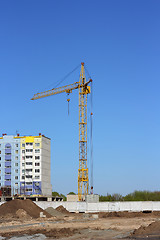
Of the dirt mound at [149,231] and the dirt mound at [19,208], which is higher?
the dirt mound at [149,231]

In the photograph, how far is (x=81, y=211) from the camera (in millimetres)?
76625

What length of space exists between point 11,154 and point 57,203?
2363 inches

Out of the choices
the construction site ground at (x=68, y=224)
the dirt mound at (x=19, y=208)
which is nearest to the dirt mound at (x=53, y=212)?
the construction site ground at (x=68, y=224)

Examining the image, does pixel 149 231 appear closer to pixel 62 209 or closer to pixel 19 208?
pixel 19 208

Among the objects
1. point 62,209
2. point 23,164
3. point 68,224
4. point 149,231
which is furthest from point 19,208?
point 23,164

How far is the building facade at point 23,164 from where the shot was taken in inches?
5177

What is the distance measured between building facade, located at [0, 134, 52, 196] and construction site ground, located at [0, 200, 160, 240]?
56966 mm

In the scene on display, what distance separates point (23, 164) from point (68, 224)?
87.2 m

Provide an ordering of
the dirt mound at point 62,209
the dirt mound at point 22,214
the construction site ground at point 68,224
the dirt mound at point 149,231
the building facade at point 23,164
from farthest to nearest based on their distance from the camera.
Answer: the building facade at point 23,164 < the dirt mound at point 62,209 < the dirt mound at point 22,214 < the construction site ground at point 68,224 < the dirt mound at point 149,231

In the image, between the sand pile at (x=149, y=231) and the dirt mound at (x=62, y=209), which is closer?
the sand pile at (x=149, y=231)

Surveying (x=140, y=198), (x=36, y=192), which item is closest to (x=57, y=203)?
(x=140, y=198)

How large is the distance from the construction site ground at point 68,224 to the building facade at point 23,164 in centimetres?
5697

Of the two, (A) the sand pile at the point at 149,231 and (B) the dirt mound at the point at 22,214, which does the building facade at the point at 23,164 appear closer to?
(B) the dirt mound at the point at 22,214

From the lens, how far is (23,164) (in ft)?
438
